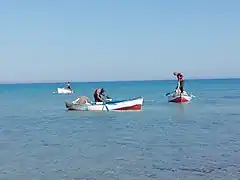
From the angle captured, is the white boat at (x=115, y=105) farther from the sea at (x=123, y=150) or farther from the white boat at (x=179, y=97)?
the white boat at (x=179, y=97)

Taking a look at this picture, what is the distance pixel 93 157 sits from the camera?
51.5 feet

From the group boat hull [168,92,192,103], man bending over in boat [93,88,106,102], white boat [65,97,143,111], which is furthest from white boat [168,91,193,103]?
man bending over in boat [93,88,106,102]

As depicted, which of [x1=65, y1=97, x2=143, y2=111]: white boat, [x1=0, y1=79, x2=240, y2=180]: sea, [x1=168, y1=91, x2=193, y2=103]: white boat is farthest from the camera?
[x1=168, y1=91, x2=193, y2=103]: white boat

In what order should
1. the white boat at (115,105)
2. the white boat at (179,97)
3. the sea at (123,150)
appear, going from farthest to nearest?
the white boat at (179,97) → the white boat at (115,105) → the sea at (123,150)

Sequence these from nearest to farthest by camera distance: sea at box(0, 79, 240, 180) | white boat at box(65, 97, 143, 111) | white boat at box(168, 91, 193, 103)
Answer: sea at box(0, 79, 240, 180) → white boat at box(65, 97, 143, 111) → white boat at box(168, 91, 193, 103)

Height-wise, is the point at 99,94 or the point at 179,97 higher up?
the point at 99,94

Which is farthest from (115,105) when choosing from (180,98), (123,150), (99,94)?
(123,150)

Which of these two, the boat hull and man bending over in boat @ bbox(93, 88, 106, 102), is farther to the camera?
the boat hull

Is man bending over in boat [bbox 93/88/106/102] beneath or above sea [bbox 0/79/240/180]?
above

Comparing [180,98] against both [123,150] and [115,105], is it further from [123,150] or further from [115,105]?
[123,150]

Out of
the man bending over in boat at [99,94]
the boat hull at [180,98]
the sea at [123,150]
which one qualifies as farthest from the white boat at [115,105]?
the boat hull at [180,98]

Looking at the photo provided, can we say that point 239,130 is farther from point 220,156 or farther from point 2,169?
point 2,169

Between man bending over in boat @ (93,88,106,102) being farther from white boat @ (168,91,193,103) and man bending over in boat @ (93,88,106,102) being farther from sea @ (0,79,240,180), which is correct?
white boat @ (168,91,193,103)

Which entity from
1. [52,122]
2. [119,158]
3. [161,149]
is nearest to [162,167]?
[119,158]
